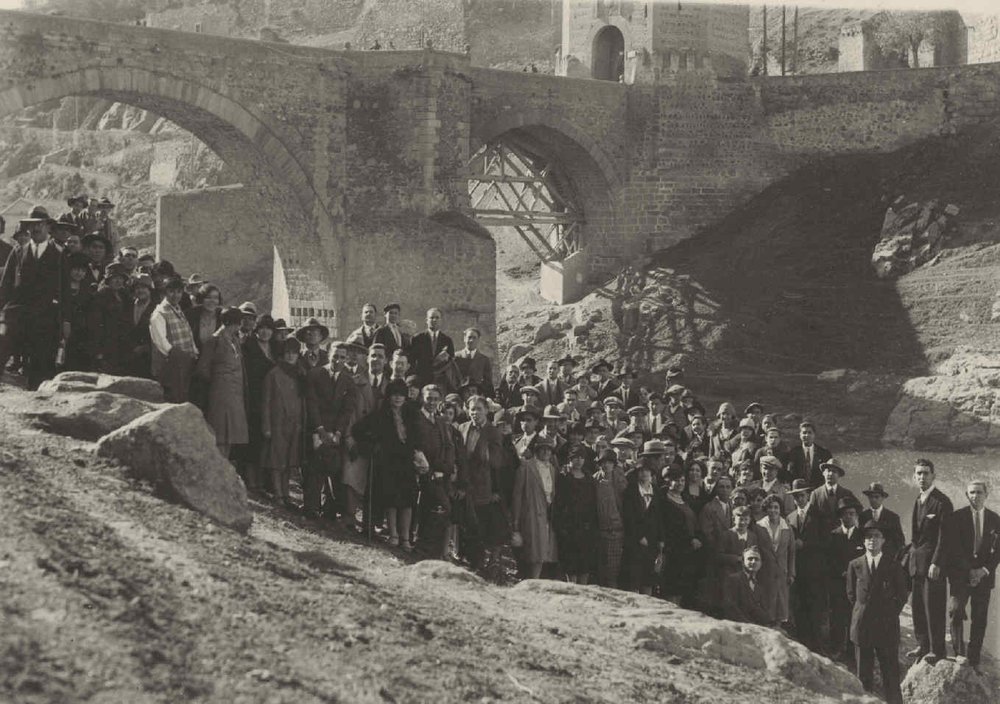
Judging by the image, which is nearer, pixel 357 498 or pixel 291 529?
pixel 291 529

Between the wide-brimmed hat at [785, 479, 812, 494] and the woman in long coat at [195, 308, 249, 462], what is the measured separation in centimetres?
462

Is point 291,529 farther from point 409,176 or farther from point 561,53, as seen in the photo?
point 561,53

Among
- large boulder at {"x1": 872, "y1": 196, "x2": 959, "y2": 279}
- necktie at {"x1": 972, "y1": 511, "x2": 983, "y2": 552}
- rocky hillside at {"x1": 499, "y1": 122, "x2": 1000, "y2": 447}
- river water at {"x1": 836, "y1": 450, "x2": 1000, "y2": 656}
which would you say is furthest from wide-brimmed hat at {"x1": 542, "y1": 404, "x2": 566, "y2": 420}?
large boulder at {"x1": 872, "y1": 196, "x2": 959, "y2": 279}

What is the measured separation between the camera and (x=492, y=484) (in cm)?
1279

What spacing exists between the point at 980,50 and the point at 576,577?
33.9 meters

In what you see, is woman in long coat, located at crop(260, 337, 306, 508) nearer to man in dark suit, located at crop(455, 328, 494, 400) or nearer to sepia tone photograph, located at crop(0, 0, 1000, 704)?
sepia tone photograph, located at crop(0, 0, 1000, 704)

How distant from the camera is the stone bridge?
25734mm

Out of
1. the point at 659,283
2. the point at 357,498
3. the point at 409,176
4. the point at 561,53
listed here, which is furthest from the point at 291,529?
the point at 561,53

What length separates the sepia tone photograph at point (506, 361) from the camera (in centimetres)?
810

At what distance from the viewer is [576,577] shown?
508 inches

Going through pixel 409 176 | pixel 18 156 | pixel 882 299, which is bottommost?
pixel 882 299

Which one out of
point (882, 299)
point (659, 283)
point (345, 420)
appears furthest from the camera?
point (659, 283)

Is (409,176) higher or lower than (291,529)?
higher

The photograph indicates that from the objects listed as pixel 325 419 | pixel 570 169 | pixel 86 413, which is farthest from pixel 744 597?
pixel 570 169
